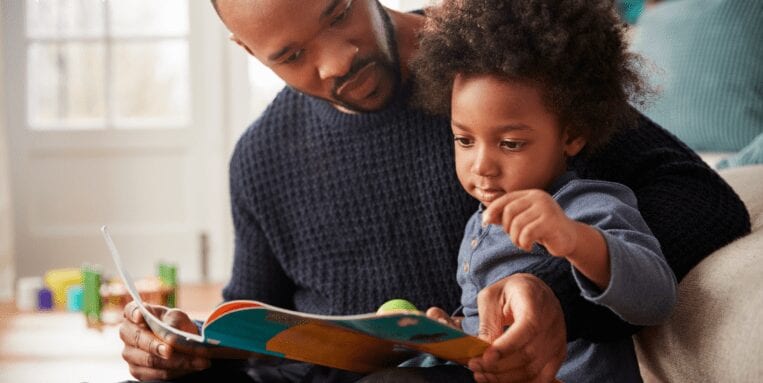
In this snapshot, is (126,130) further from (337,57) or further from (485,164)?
(485,164)

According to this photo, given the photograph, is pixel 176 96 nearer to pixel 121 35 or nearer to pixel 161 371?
pixel 121 35

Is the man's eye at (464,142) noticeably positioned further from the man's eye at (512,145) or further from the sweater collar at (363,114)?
the sweater collar at (363,114)

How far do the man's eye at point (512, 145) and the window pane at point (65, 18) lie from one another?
327 cm

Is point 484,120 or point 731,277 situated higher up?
point 484,120

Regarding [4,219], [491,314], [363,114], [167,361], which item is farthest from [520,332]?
[4,219]

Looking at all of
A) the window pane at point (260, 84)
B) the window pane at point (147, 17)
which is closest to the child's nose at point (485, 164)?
the window pane at point (260, 84)

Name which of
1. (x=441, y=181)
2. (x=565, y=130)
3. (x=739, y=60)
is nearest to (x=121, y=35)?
(x=739, y=60)

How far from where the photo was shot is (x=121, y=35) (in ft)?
12.8

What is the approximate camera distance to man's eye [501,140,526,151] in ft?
3.19

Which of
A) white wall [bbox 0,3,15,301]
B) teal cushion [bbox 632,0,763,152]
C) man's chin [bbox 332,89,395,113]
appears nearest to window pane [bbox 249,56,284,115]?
white wall [bbox 0,3,15,301]

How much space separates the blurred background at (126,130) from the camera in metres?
3.89

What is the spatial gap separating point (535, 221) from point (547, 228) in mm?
12

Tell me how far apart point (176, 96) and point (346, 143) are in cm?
283

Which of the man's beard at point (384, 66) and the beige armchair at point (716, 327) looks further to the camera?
the man's beard at point (384, 66)
